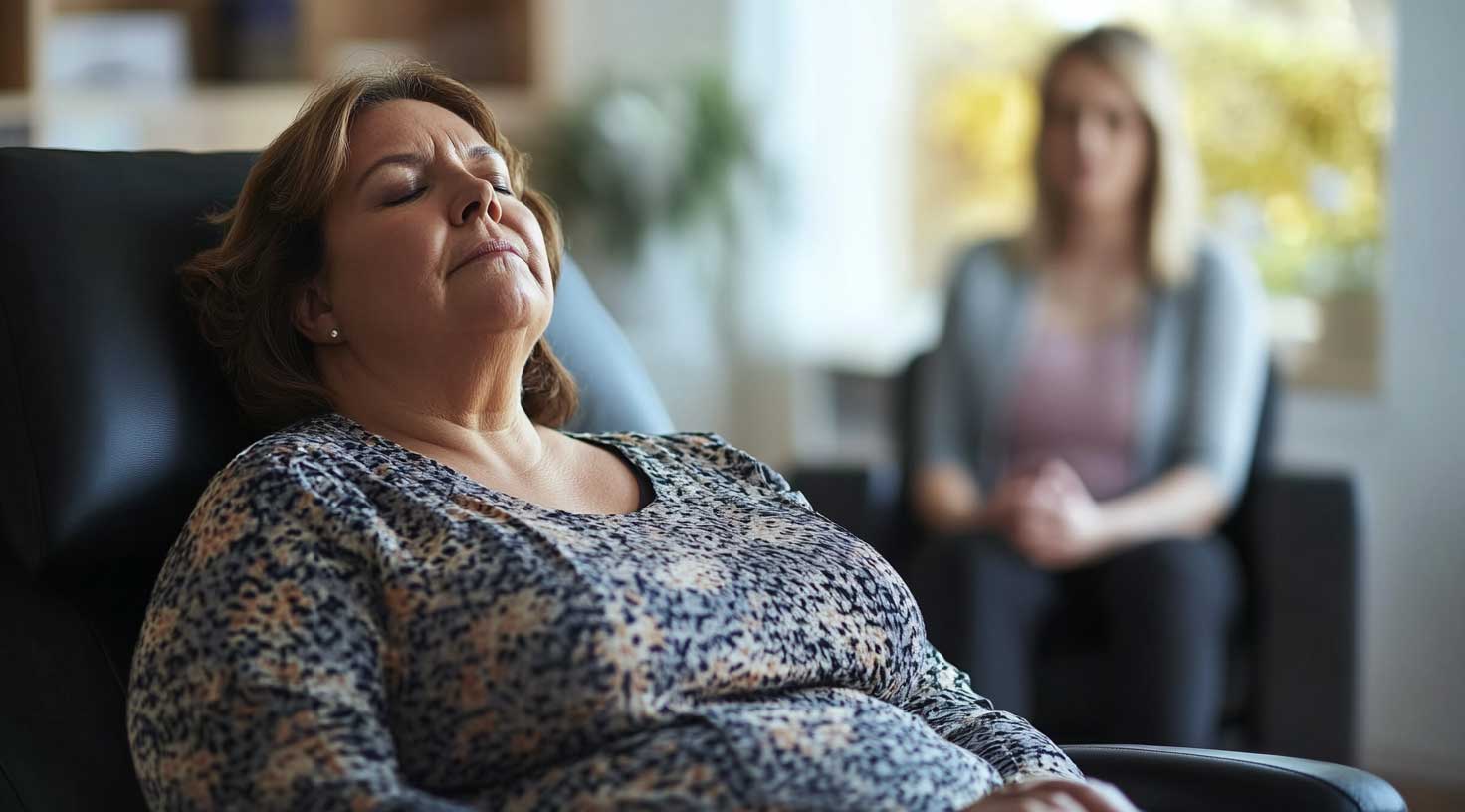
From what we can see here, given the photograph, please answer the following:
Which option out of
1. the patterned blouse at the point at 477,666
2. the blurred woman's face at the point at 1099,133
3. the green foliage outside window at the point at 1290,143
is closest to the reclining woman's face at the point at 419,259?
the patterned blouse at the point at 477,666

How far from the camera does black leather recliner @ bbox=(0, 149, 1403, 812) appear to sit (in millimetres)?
1279

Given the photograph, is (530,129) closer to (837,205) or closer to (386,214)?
(837,205)

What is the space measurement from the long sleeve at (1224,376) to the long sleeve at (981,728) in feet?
3.80

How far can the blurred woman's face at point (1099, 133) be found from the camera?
2658 mm

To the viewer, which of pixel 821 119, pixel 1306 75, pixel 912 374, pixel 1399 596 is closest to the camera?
pixel 912 374

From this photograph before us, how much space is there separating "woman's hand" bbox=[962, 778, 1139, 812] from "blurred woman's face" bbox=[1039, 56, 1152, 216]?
1.65 m

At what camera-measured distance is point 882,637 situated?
1355 millimetres

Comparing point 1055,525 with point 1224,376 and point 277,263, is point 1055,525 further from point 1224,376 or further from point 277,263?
point 277,263

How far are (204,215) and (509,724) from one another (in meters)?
0.58

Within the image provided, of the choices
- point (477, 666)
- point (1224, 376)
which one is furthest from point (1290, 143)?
point (477, 666)

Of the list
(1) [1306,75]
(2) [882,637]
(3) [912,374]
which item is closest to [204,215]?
(2) [882,637]

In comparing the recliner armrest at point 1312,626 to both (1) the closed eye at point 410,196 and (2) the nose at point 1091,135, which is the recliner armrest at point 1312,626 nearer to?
(2) the nose at point 1091,135

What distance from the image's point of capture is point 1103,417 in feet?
8.79

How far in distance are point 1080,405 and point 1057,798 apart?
1585mm
